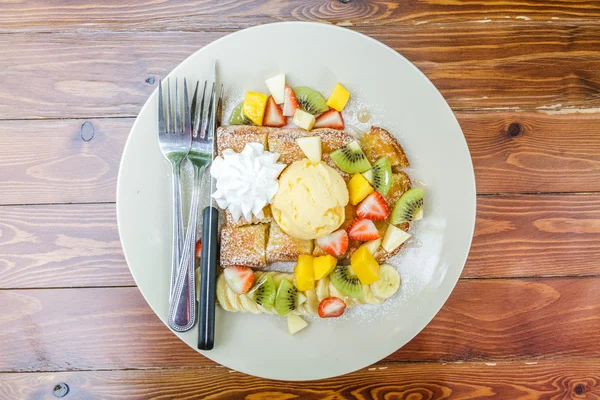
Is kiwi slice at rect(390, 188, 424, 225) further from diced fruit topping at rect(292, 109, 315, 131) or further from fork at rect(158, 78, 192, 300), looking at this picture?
fork at rect(158, 78, 192, 300)

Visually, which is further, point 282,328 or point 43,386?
point 43,386

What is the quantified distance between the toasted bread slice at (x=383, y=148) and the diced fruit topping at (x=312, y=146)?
167 mm

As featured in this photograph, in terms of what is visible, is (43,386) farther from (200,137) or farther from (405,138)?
(405,138)

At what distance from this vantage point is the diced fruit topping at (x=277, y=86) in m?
1.71

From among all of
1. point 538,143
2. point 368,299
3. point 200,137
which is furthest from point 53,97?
point 538,143

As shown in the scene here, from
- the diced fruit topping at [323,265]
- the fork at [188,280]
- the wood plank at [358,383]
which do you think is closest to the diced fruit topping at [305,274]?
the diced fruit topping at [323,265]

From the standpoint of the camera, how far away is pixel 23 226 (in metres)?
1.87

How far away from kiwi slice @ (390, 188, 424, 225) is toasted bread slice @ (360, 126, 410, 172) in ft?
0.34

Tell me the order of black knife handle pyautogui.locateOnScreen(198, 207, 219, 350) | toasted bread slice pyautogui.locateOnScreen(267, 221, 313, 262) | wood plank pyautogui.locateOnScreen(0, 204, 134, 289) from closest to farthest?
black knife handle pyautogui.locateOnScreen(198, 207, 219, 350) < toasted bread slice pyautogui.locateOnScreen(267, 221, 313, 262) < wood plank pyautogui.locateOnScreen(0, 204, 134, 289)

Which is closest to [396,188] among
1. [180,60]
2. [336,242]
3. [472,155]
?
[336,242]

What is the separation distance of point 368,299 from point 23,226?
4.29ft

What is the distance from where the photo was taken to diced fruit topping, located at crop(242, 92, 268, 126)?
5.58 feet

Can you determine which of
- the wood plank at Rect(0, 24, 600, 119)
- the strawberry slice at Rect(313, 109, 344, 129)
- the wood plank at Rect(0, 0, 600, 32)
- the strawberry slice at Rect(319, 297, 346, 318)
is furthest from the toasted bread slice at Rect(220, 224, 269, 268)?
the wood plank at Rect(0, 0, 600, 32)

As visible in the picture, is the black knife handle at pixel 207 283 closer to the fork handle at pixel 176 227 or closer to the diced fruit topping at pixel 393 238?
the fork handle at pixel 176 227
